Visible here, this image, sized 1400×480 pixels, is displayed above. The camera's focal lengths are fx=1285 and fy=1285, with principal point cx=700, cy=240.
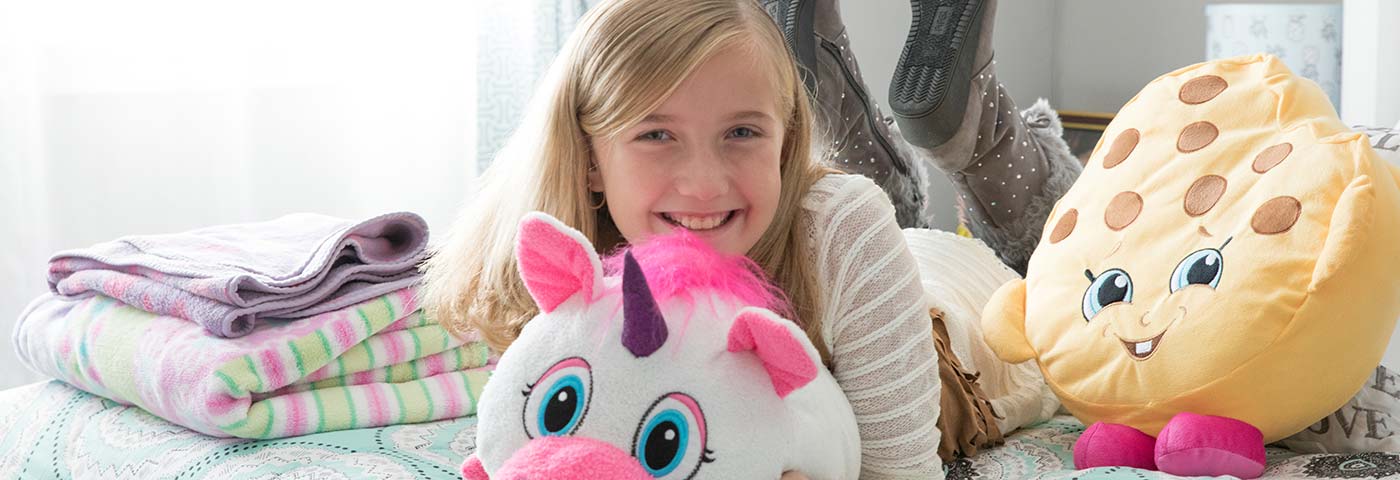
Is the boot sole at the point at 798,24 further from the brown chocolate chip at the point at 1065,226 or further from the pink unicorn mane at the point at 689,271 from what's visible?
the pink unicorn mane at the point at 689,271

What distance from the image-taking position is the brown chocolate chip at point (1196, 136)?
A: 1.21m

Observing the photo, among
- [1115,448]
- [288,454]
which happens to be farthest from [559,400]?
[1115,448]

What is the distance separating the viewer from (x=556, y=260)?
815mm

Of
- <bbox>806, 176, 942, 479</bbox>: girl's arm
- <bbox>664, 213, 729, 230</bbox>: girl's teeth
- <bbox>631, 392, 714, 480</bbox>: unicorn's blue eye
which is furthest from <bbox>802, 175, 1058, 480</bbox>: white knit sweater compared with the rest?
<bbox>631, 392, 714, 480</bbox>: unicorn's blue eye

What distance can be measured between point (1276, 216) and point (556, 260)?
25.0 inches

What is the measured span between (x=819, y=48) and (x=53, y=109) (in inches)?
46.6

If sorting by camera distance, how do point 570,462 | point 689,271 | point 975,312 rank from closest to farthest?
point 570,462, point 689,271, point 975,312

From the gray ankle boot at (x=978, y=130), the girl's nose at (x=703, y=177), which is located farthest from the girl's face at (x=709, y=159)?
the gray ankle boot at (x=978, y=130)

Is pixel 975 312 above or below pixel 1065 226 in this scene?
below

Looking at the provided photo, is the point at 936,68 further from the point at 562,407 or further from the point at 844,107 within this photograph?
the point at 562,407

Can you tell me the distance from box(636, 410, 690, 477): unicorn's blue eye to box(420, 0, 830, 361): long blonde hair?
31cm

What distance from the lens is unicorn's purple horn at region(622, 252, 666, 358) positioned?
0.77 meters

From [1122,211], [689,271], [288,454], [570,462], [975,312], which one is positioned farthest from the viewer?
[975,312]

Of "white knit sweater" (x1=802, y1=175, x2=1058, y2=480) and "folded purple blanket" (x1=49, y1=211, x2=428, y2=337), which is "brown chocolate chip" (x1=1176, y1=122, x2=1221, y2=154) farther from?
"folded purple blanket" (x1=49, y1=211, x2=428, y2=337)
